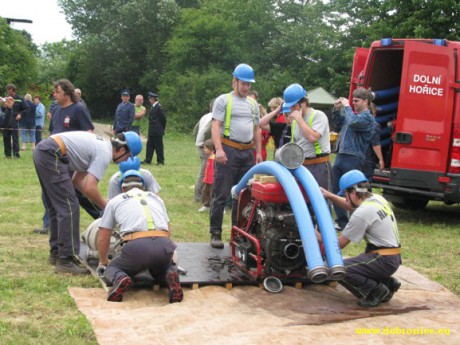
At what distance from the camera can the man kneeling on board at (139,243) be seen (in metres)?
5.84

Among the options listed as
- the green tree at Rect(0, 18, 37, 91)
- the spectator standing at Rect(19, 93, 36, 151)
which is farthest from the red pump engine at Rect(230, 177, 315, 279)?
the green tree at Rect(0, 18, 37, 91)

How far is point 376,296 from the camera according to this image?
6004 mm

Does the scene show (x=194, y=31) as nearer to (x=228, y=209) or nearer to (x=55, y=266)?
(x=228, y=209)

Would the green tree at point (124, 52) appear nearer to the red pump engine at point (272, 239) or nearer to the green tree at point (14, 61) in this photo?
the green tree at point (14, 61)

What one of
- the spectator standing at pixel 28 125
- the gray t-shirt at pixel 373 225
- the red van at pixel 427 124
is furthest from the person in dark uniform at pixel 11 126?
the gray t-shirt at pixel 373 225

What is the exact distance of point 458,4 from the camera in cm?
2388

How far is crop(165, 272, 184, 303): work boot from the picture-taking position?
5.83m

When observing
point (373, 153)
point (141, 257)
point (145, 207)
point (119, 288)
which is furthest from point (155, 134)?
point (119, 288)

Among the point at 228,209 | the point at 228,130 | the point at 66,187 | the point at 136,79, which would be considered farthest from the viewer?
the point at 136,79

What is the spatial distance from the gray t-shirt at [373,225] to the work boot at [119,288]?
190 centimetres

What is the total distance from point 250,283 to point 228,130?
1955mm

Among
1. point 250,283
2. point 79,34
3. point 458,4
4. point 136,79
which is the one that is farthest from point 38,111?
point 79,34

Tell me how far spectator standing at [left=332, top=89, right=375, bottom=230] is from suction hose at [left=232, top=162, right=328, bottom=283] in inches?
118

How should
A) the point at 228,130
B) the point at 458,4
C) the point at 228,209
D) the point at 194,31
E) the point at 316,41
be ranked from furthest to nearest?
1. the point at 194,31
2. the point at 316,41
3. the point at 458,4
4. the point at 228,209
5. the point at 228,130
